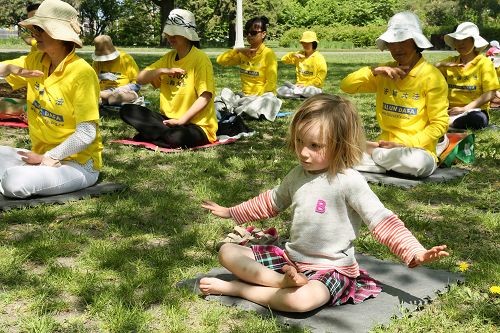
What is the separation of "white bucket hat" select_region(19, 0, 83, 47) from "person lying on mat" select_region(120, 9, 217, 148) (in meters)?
1.97

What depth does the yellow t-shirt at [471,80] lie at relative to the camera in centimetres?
893

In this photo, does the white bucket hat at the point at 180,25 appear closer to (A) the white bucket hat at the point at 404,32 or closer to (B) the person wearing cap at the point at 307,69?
(A) the white bucket hat at the point at 404,32

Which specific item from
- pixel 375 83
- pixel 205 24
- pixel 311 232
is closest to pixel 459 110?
pixel 375 83

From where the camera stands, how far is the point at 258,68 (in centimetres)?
1027

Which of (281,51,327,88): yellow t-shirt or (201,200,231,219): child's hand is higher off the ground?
(201,200,231,219): child's hand

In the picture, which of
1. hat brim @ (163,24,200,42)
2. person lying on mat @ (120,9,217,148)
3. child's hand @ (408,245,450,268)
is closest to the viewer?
child's hand @ (408,245,450,268)

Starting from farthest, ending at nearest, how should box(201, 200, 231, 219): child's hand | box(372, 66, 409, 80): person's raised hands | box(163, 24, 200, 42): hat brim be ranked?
box(163, 24, 200, 42): hat brim, box(372, 66, 409, 80): person's raised hands, box(201, 200, 231, 219): child's hand

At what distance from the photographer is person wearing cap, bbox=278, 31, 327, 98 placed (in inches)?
492

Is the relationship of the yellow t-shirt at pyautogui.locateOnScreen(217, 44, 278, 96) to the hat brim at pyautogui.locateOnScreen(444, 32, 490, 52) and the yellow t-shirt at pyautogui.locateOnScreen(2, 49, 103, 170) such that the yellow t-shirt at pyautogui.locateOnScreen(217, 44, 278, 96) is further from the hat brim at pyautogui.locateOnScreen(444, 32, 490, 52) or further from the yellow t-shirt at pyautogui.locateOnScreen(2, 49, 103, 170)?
the yellow t-shirt at pyautogui.locateOnScreen(2, 49, 103, 170)

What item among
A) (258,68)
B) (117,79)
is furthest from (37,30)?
(258,68)

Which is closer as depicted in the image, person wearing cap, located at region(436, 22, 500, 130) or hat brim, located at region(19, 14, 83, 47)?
hat brim, located at region(19, 14, 83, 47)

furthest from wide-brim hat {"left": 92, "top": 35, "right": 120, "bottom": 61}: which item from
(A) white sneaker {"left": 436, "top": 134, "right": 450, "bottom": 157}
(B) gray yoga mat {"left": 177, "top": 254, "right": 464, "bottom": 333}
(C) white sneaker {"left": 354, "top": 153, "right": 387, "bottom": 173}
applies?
(B) gray yoga mat {"left": 177, "top": 254, "right": 464, "bottom": 333}

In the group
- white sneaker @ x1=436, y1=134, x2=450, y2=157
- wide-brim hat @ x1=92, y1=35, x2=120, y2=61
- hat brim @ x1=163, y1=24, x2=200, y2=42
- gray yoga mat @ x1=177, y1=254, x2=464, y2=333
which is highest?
hat brim @ x1=163, y1=24, x2=200, y2=42

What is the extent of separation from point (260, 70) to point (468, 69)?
10.5 feet
